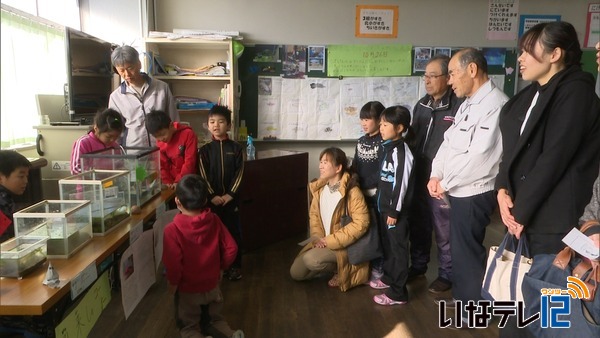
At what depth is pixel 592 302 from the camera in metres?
1.36

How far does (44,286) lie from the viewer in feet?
3.62

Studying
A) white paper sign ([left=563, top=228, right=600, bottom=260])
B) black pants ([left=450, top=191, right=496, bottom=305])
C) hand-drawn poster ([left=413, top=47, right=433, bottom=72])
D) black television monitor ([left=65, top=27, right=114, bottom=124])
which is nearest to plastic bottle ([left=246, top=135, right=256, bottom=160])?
black television monitor ([left=65, top=27, right=114, bottom=124])

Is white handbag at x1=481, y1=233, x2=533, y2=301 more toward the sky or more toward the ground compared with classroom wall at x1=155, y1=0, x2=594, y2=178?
more toward the ground

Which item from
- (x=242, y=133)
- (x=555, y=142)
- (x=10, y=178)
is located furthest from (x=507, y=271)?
(x=242, y=133)

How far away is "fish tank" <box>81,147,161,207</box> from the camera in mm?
1780

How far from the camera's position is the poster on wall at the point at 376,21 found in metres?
4.00

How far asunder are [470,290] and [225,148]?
1.67 m

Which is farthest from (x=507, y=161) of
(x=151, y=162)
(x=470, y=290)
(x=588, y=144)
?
Result: (x=151, y=162)

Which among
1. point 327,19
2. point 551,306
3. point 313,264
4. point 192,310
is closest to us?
point 551,306

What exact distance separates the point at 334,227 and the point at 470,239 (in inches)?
33.8

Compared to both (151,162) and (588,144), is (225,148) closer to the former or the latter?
(151,162)

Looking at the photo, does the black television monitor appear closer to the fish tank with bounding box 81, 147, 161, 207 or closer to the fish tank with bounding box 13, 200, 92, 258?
the fish tank with bounding box 81, 147, 161, 207

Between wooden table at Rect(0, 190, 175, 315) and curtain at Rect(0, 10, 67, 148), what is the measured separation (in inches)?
68.1

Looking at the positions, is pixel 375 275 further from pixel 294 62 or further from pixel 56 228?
pixel 294 62
